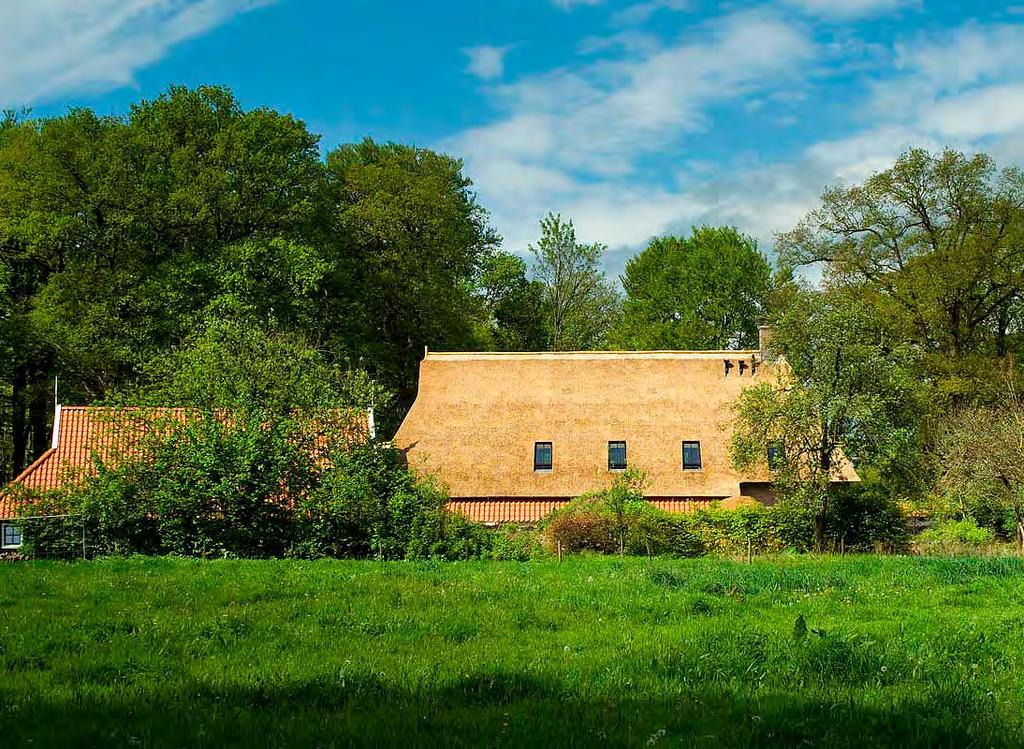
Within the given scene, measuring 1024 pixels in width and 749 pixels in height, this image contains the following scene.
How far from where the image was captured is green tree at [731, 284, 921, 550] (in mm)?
28625

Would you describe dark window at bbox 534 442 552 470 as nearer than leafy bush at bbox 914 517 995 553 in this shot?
No

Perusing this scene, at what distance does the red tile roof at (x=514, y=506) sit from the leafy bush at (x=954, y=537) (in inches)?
298

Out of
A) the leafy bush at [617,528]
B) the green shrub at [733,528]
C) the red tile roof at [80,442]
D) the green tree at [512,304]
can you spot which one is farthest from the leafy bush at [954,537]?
the green tree at [512,304]

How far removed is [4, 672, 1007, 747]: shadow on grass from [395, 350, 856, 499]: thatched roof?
26132 mm

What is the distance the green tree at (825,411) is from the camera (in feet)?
93.9

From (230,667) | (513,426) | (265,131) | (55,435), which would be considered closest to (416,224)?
(265,131)

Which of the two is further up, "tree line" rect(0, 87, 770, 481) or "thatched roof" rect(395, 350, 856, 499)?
"tree line" rect(0, 87, 770, 481)

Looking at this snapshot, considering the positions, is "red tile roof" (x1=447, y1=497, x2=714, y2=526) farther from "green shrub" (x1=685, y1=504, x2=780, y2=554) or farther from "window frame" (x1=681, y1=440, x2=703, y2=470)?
"green shrub" (x1=685, y1=504, x2=780, y2=554)

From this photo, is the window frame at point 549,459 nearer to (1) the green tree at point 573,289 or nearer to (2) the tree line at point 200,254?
(2) the tree line at point 200,254

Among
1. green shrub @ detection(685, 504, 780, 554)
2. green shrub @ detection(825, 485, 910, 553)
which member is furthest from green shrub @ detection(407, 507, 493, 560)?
green shrub @ detection(825, 485, 910, 553)

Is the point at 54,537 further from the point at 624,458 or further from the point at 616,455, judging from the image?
the point at 624,458

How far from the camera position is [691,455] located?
119 ft

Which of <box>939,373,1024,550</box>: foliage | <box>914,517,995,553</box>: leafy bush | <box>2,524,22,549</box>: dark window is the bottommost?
<box>2,524,22,549</box>: dark window

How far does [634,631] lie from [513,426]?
25.8 m
